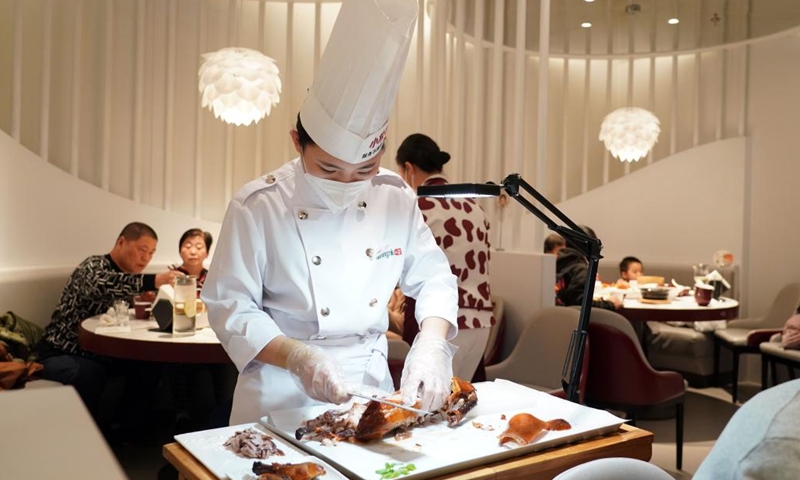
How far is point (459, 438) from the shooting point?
1.47 metres

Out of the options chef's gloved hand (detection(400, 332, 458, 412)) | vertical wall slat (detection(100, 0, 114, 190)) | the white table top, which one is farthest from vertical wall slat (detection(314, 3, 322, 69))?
chef's gloved hand (detection(400, 332, 458, 412))

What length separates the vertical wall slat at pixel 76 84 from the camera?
5.55 m

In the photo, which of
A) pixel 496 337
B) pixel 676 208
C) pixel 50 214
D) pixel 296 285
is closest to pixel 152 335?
pixel 496 337

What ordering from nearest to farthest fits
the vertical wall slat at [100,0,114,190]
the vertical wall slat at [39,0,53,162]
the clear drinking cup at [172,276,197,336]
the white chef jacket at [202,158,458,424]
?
the white chef jacket at [202,158,458,424], the clear drinking cup at [172,276,197,336], the vertical wall slat at [39,0,53,162], the vertical wall slat at [100,0,114,190]

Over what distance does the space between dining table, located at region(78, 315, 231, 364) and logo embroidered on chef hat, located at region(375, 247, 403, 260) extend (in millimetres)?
1671

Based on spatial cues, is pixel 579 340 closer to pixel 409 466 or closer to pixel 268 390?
pixel 409 466

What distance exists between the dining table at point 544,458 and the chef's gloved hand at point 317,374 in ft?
1.01

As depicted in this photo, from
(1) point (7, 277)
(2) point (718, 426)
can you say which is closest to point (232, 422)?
(1) point (7, 277)

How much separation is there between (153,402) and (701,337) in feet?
15.4

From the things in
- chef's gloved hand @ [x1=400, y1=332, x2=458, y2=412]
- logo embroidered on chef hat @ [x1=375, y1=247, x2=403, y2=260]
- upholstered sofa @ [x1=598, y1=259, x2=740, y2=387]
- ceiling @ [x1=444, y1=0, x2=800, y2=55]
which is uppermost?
ceiling @ [x1=444, y1=0, x2=800, y2=55]

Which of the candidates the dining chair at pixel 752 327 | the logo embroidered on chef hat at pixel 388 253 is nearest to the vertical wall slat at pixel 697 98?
the dining chair at pixel 752 327

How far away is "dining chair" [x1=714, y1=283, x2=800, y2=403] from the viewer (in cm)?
603

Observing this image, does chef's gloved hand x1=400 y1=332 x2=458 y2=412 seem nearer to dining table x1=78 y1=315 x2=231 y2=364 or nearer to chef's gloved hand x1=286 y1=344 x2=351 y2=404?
chef's gloved hand x1=286 y1=344 x2=351 y2=404

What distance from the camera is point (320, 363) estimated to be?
63.5 inches
